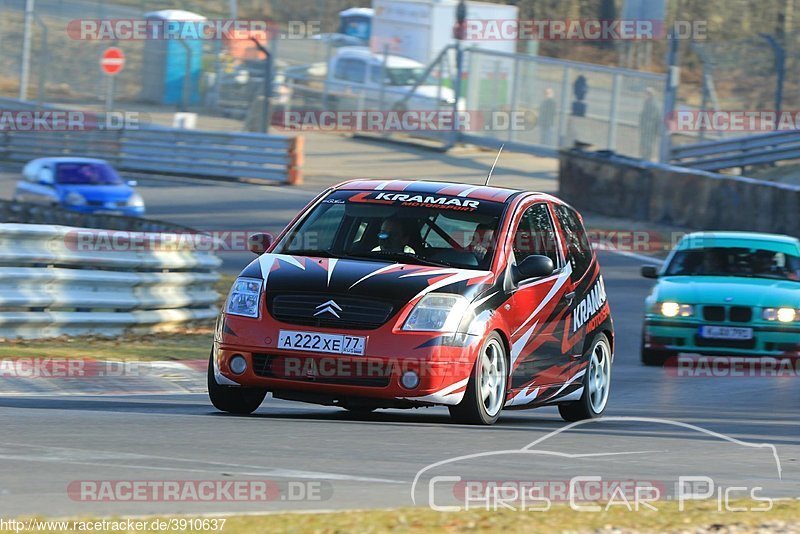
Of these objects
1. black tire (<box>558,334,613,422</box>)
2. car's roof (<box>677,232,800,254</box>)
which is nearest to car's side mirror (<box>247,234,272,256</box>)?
black tire (<box>558,334,613,422</box>)

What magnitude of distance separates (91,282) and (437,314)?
6.14 meters

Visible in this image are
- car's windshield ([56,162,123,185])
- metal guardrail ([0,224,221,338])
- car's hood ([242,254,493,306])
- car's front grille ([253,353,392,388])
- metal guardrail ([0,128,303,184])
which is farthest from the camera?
metal guardrail ([0,128,303,184])

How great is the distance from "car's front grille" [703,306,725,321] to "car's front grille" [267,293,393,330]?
712cm

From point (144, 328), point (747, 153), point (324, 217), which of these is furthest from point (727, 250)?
point (747, 153)

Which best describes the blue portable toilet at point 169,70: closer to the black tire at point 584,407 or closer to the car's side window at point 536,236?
the black tire at point 584,407

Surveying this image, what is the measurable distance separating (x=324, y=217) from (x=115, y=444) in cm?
277

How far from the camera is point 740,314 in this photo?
15.3 meters

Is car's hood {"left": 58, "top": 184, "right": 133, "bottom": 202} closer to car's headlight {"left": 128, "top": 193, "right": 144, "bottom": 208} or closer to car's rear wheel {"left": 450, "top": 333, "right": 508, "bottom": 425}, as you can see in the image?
car's headlight {"left": 128, "top": 193, "right": 144, "bottom": 208}

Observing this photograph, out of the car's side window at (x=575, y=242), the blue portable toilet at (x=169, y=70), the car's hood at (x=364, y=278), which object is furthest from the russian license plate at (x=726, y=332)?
the blue portable toilet at (x=169, y=70)

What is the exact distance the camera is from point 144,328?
15352mm

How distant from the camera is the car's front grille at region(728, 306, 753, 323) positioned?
1523cm

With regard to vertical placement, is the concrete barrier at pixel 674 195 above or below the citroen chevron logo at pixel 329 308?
below

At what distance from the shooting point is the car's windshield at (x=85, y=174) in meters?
28.7

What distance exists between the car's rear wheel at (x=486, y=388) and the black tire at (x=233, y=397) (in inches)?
49.2
